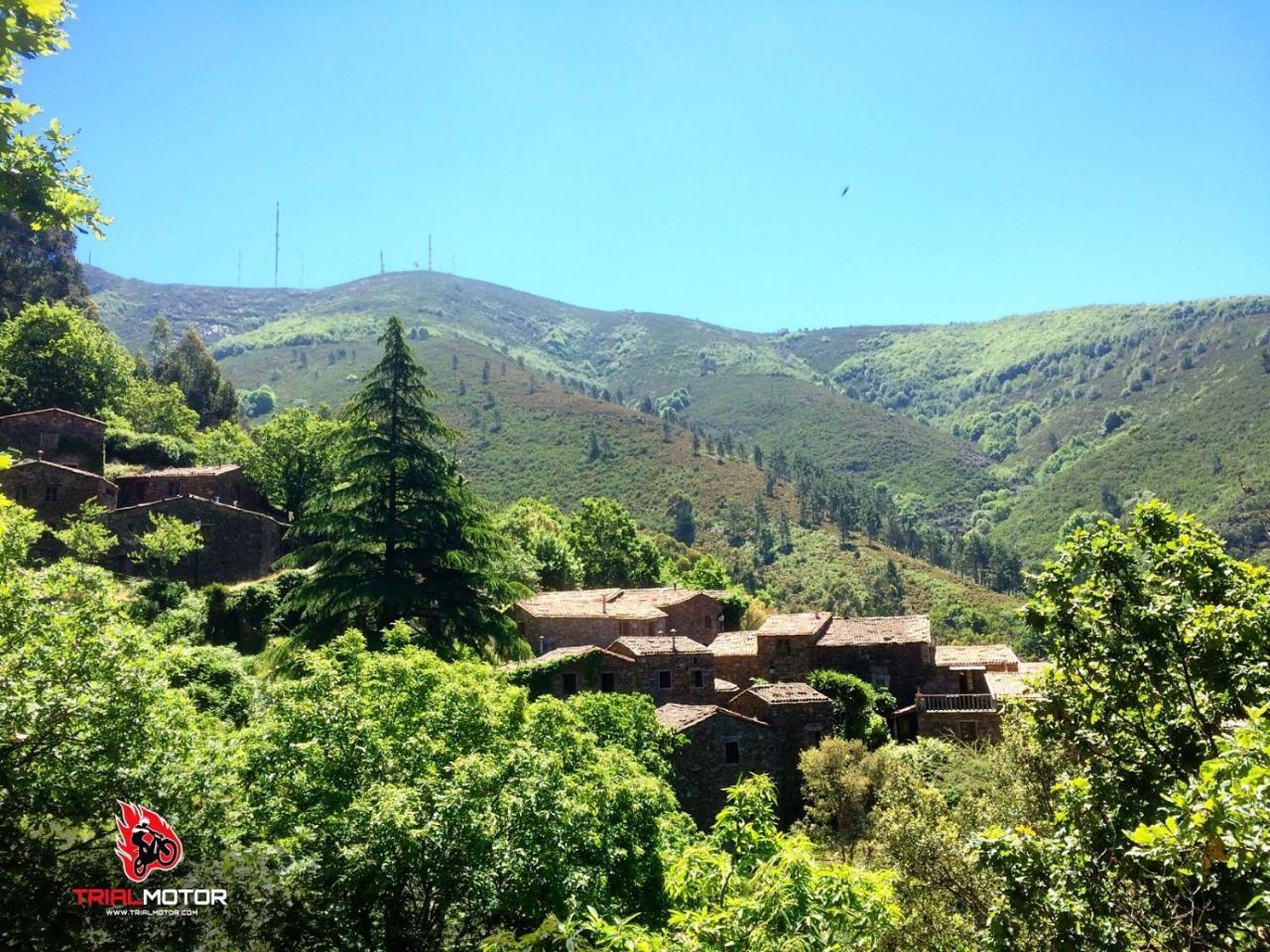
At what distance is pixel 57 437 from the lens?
1922 inches

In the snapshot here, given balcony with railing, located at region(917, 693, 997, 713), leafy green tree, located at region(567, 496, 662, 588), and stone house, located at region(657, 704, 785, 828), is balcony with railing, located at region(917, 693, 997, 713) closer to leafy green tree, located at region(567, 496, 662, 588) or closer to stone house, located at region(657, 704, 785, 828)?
stone house, located at region(657, 704, 785, 828)

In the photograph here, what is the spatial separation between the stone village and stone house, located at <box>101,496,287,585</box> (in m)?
0.06

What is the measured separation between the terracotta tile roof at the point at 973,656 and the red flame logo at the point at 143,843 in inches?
1442

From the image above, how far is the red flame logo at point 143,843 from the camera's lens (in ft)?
36.4

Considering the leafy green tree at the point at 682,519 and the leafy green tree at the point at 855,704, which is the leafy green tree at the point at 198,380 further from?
the leafy green tree at the point at 855,704

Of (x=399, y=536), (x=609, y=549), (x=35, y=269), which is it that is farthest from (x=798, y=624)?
(x=35, y=269)

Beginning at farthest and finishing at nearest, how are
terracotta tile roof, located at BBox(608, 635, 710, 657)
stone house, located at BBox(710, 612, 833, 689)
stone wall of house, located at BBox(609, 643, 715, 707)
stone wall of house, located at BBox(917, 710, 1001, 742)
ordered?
stone house, located at BBox(710, 612, 833, 689) < stone wall of house, located at BBox(917, 710, 1001, 742) < terracotta tile roof, located at BBox(608, 635, 710, 657) < stone wall of house, located at BBox(609, 643, 715, 707)

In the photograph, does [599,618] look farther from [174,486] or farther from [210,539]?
[174,486]

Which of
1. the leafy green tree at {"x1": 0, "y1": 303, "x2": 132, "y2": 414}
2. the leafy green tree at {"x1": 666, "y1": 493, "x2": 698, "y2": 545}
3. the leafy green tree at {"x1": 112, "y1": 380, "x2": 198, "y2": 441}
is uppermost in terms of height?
the leafy green tree at {"x1": 0, "y1": 303, "x2": 132, "y2": 414}

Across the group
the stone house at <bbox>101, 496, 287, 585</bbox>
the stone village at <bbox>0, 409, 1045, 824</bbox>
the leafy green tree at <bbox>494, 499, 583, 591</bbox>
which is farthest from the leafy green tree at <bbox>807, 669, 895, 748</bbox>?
the stone house at <bbox>101, 496, 287, 585</bbox>

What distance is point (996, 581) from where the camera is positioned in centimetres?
12638

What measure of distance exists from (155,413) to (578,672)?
147ft

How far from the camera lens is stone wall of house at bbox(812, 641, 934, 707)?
135 feet

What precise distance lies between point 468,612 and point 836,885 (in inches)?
602
